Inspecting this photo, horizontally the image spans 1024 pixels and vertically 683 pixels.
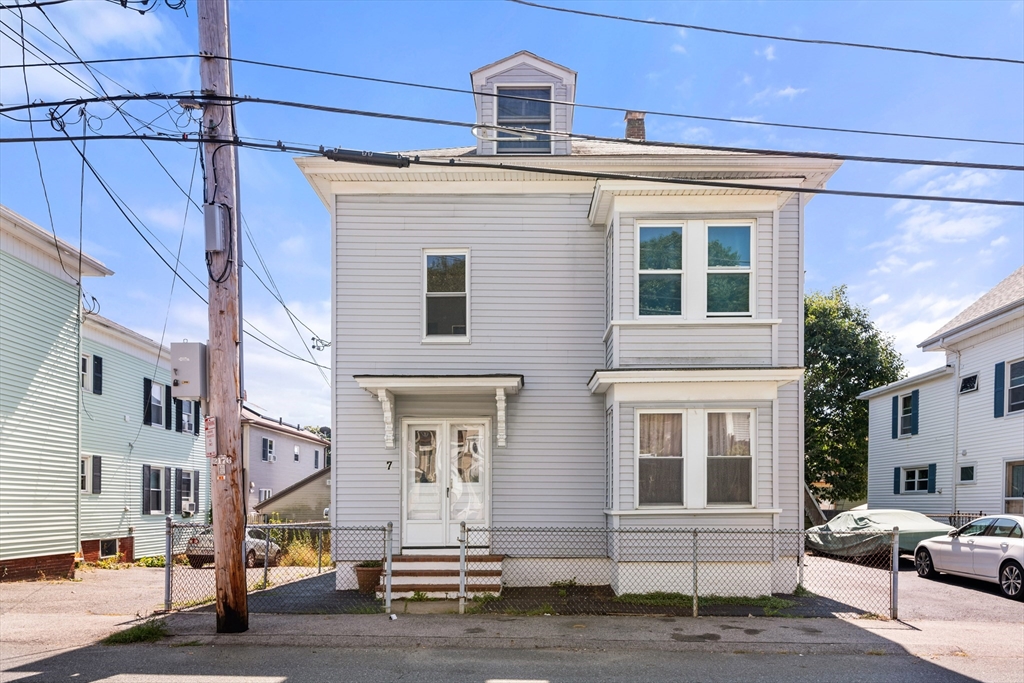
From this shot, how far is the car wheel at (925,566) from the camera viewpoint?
45.0 ft

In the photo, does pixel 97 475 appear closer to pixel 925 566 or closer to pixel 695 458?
pixel 695 458

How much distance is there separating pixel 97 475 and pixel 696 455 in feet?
53.3

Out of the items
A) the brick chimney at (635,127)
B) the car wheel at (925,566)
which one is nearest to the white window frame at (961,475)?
the car wheel at (925,566)

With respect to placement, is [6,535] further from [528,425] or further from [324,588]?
[528,425]

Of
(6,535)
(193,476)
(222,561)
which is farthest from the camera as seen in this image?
(193,476)

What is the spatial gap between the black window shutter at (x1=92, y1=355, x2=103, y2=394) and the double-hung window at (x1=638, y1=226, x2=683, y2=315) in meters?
15.5

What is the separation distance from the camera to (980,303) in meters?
19.4

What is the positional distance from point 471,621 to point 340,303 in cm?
586

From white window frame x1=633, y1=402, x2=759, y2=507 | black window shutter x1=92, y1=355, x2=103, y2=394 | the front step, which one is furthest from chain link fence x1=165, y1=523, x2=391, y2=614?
black window shutter x1=92, y1=355, x2=103, y2=394

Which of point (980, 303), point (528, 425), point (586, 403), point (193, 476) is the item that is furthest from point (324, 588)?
point (980, 303)

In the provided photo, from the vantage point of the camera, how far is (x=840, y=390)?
33.8 metres

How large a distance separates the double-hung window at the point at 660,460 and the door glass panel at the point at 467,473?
2.78 m

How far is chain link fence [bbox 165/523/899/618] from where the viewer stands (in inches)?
386

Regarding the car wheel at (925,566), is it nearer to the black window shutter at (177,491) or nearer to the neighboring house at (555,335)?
the neighboring house at (555,335)
